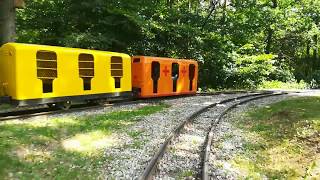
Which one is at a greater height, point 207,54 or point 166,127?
point 207,54

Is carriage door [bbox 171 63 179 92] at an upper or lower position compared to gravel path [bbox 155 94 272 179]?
upper

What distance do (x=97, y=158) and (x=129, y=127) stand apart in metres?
3.29

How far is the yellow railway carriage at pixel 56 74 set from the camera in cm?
1305

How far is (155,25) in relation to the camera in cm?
2591

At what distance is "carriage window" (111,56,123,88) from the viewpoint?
17.6 metres

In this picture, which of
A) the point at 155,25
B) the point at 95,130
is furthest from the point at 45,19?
the point at 95,130

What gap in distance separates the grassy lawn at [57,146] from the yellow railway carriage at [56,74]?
1626mm

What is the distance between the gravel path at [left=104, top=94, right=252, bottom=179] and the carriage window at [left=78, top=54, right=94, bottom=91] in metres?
3.27

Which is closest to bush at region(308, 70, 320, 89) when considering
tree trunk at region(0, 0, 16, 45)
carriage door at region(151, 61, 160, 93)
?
carriage door at region(151, 61, 160, 93)

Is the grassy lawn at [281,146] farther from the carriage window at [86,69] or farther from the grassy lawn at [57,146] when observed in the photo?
the carriage window at [86,69]

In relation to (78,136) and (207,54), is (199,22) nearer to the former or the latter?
(207,54)

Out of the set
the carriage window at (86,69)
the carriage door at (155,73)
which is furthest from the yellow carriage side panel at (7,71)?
the carriage door at (155,73)

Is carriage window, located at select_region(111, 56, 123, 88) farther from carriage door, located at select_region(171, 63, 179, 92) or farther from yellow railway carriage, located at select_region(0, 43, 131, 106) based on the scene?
carriage door, located at select_region(171, 63, 179, 92)

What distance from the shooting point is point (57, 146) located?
928 centimetres
